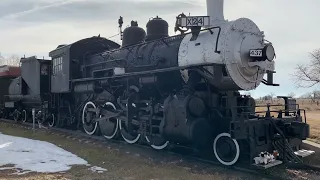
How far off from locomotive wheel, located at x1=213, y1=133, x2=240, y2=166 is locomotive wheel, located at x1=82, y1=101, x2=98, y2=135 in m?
5.90

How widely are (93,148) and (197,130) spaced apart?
376cm

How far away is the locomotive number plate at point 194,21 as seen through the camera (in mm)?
8273

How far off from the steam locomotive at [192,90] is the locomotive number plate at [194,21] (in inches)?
1.0

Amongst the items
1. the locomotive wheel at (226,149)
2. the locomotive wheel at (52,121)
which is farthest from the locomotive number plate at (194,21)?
the locomotive wheel at (52,121)

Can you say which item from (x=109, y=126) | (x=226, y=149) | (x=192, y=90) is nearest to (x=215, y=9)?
(x=192, y=90)

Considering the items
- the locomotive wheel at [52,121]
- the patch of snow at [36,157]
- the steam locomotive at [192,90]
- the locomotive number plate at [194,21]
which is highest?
the locomotive number plate at [194,21]

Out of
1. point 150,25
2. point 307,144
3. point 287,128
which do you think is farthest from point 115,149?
point 307,144

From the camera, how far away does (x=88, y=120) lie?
41.8ft

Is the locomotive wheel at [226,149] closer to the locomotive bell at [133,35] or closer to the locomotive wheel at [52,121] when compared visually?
the locomotive bell at [133,35]

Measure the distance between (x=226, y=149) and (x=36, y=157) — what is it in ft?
15.9

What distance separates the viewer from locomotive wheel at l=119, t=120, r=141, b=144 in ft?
34.3

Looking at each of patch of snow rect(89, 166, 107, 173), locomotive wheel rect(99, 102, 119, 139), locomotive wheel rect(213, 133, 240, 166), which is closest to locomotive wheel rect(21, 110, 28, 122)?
locomotive wheel rect(99, 102, 119, 139)

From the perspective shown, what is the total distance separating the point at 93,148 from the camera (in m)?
9.96

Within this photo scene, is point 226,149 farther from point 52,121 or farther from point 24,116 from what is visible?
point 24,116
